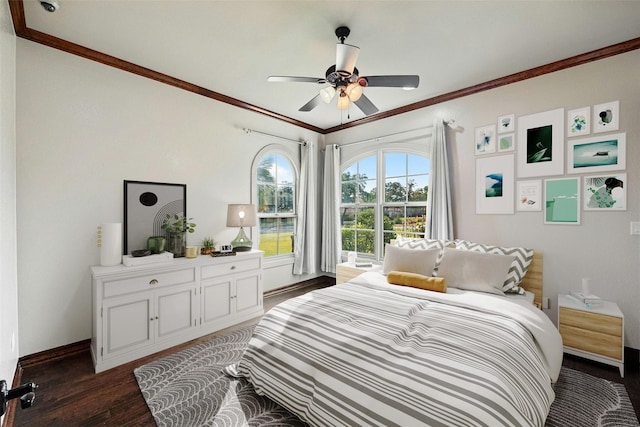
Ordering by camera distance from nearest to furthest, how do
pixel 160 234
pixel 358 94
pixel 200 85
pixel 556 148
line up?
pixel 358 94
pixel 556 148
pixel 160 234
pixel 200 85

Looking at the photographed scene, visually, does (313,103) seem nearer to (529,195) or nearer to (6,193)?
(6,193)

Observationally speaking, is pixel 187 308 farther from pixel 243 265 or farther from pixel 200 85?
pixel 200 85

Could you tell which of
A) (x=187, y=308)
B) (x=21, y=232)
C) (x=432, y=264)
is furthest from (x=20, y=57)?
(x=432, y=264)

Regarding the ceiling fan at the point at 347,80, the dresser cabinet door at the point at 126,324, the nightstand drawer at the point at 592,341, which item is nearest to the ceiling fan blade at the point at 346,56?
the ceiling fan at the point at 347,80

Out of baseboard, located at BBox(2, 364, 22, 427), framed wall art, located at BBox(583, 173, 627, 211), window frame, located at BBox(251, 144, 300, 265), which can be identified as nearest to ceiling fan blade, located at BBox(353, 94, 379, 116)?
window frame, located at BBox(251, 144, 300, 265)

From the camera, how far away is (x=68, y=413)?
179 centimetres

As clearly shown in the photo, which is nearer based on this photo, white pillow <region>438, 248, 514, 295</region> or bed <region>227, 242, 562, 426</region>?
bed <region>227, 242, 562, 426</region>

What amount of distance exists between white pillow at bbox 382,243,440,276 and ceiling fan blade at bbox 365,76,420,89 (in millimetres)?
1675

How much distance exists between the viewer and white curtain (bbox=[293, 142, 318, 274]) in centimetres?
444

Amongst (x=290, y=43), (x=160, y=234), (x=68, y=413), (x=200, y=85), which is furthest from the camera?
(x=200, y=85)

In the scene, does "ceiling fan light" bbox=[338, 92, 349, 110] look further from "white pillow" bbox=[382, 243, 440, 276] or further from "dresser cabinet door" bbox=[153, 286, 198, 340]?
"dresser cabinet door" bbox=[153, 286, 198, 340]

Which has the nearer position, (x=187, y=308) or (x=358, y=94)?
(x=358, y=94)

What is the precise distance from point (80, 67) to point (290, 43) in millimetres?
1972

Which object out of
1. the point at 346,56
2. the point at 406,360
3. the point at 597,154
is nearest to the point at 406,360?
the point at 406,360
